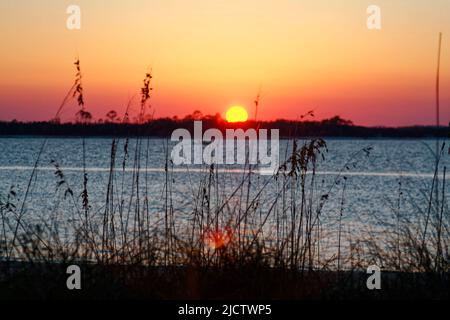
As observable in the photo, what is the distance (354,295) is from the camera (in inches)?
220

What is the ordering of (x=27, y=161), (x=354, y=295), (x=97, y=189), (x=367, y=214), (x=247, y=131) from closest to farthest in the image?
(x=354, y=295)
(x=247, y=131)
(x=367, y=214)
(x=97, y=189)
(x=27, y=161)

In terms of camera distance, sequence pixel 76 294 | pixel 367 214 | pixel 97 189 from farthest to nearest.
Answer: pixel 97 189
pixel 367 214
pixel 76 294

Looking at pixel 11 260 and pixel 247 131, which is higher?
pixel 247 131

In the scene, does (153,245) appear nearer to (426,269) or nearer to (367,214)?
(426,269)

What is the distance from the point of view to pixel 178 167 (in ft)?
141

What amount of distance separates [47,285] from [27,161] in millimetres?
39052

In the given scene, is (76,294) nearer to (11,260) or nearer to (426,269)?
(11,260)

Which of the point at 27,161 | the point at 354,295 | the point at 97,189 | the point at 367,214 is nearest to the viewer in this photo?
the point at 354,295

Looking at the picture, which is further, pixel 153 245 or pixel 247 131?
pixel 247 131
